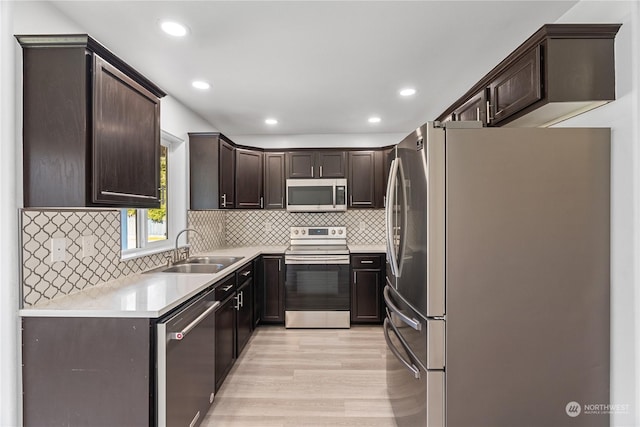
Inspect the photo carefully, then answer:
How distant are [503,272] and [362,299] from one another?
8.19 feet

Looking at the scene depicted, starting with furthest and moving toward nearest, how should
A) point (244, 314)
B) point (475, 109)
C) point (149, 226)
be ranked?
point (244, 314), point (149, 226), point (475, 109)

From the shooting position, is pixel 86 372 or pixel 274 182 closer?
pixel 86 372

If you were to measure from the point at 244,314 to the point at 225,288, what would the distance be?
0.75m

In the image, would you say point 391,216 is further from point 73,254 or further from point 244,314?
point 244,314

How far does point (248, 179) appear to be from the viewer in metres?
4.02

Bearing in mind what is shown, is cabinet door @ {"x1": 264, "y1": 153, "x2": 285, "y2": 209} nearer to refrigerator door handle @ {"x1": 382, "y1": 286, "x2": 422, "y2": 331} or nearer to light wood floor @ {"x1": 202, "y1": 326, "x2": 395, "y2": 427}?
light wood floor @ {"x1": 202, "y1": 326, "x2": 395, "y2": 427}

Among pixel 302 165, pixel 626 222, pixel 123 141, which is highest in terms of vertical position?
pixel 302 165

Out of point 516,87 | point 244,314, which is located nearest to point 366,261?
point 244,314

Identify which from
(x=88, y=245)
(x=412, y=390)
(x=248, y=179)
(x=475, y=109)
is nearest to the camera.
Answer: (x=412, y=390)

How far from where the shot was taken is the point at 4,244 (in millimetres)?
1424

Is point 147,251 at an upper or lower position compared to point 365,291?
upper

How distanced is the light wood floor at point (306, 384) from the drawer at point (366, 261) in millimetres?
816

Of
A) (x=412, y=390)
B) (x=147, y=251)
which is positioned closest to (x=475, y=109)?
(x=412, y=390)

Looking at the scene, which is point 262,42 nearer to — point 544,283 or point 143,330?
point 143,330
